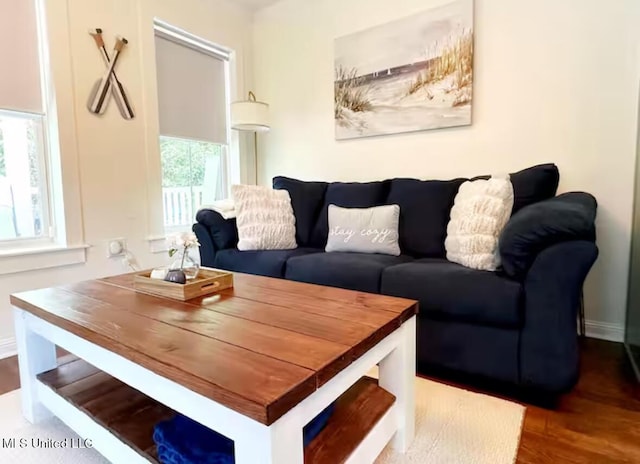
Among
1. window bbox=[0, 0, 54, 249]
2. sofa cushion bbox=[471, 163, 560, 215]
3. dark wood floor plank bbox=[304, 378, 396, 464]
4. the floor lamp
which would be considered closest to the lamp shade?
the floor lamp

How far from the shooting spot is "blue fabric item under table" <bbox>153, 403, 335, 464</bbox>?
0.90 meters

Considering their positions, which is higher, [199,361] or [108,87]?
[108,87]

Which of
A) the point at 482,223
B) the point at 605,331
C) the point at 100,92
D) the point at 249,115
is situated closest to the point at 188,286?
the point at 482,223

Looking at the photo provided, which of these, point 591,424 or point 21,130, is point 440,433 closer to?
point 591,424

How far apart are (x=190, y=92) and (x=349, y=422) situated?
2934 millimetres

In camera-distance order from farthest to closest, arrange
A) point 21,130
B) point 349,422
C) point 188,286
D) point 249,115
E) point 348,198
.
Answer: point 249,115 < point 348,198 < point 21,130 < point 188,286 < point 349,422

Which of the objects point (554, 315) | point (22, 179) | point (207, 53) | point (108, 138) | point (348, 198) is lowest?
point (554, 315)

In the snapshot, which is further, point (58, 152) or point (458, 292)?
point (58, 152)

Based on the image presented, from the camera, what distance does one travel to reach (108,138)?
2.49m

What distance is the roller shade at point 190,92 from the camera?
2896 mm

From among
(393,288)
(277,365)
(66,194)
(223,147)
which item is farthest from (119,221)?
(277,365)

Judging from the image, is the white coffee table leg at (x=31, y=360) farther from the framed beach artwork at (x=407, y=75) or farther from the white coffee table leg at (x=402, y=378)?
the framed beach artwork at (x=407, y=75)

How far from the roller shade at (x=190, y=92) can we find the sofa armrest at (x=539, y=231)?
2573mm

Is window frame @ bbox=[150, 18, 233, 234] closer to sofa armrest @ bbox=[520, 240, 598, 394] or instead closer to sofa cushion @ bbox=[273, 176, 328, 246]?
sofa cushion @ bbox=[273, 176, 328, 246]
